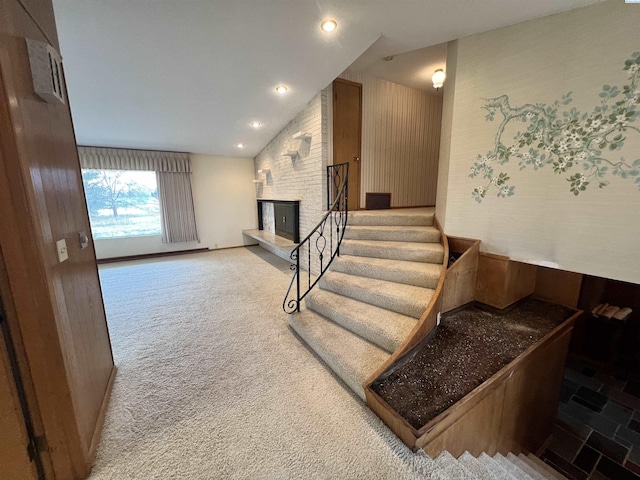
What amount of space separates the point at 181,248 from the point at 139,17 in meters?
4.87

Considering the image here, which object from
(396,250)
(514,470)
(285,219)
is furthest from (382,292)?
(285,219)

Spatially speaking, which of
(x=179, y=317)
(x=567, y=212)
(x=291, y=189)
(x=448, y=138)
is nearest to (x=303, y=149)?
(x=291, y=189)

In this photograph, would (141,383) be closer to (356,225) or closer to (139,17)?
(356,225)

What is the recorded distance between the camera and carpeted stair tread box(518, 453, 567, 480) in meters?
2.01

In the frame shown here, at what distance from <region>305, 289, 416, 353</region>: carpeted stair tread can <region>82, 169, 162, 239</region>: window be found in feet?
16.4

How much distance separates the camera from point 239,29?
2.26 m

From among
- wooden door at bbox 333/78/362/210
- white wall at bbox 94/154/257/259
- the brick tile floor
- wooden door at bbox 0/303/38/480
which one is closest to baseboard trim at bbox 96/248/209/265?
white wall at bbox 94/154/257/259

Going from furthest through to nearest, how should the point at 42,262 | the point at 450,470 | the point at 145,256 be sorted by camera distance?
1. the point at 145,256
2. the point at 450,470
3. the point at 42,262

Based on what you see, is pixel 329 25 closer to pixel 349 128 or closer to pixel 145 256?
pixel 349 128

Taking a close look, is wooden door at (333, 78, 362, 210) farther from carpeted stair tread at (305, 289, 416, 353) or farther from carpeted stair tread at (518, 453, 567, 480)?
carpeted stair tread at (518, 453, 567, 480)

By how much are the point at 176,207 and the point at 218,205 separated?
957mm

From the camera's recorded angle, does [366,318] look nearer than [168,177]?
Yes

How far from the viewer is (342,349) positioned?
6.32ft

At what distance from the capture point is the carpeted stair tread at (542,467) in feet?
6.61
